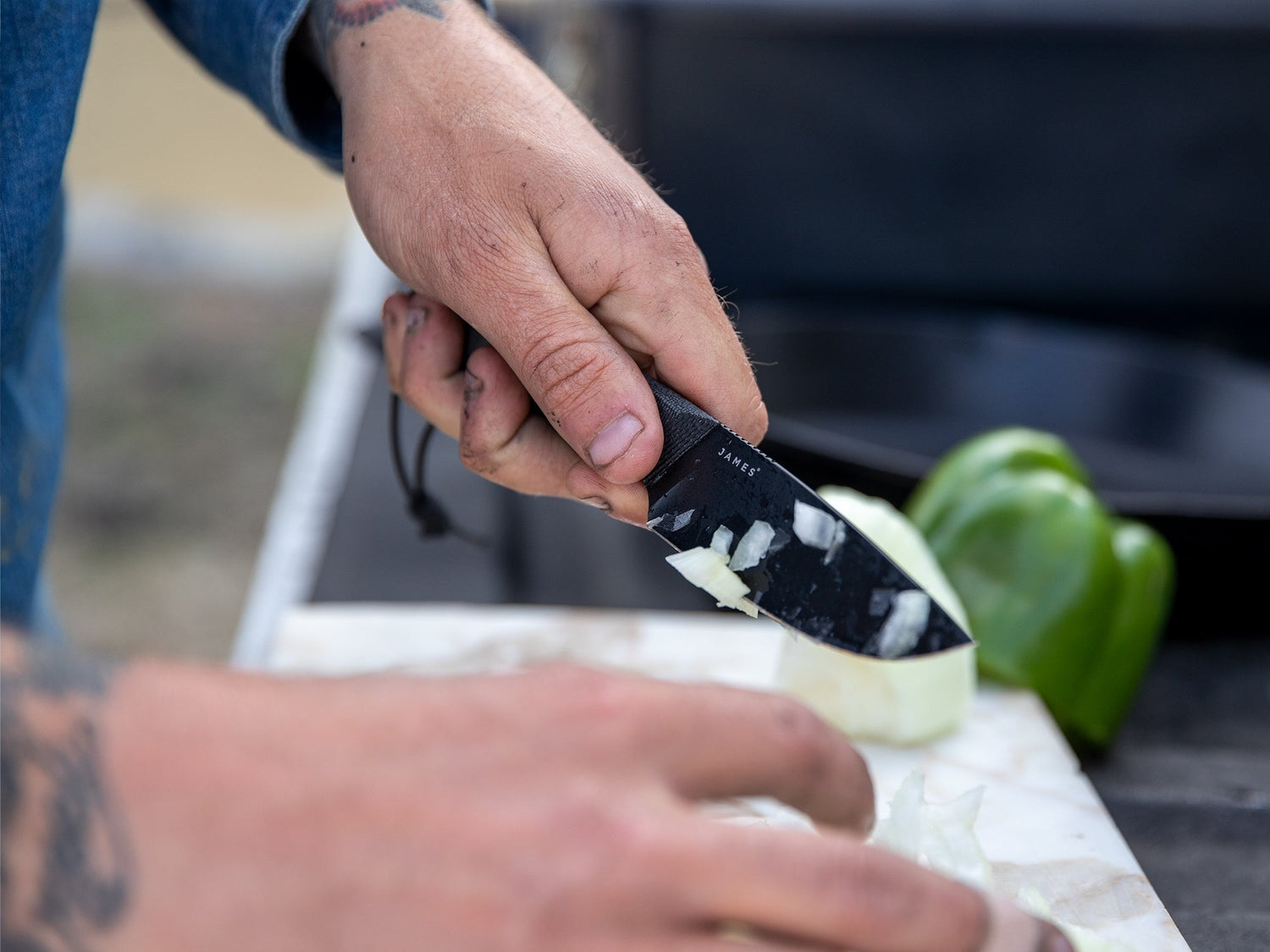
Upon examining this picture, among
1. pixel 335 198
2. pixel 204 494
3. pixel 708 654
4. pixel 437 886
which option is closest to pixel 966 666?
pixel 708 654

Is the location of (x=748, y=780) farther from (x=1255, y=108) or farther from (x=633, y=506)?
(x=1255, y=108)

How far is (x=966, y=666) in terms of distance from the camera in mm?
990

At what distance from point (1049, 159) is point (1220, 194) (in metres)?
0.30

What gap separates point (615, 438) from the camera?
0.78 m

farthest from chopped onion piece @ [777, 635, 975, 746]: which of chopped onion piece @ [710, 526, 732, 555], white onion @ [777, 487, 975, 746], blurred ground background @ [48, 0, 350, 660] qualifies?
blurred ground background @ [48, 0, 350, 660]

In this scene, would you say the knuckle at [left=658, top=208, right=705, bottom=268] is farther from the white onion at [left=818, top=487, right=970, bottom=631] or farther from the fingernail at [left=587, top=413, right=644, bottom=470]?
the white onion at [left=818, top=487, right=970, bottom=631]

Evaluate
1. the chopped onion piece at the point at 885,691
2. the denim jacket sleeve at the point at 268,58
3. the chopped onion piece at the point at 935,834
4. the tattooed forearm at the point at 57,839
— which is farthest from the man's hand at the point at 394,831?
the denim jacket sleeve at the point at 268,58

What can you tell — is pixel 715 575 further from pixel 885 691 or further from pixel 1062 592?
pixel 1062 592

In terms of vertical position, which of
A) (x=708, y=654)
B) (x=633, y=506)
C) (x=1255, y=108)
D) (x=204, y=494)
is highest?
(x=1255, y=108)

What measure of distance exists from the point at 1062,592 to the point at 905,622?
389mm

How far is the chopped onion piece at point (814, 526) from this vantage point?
0.76m

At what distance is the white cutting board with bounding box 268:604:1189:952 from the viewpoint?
82cm

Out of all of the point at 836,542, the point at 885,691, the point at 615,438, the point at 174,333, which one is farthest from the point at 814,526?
the point at 174,333

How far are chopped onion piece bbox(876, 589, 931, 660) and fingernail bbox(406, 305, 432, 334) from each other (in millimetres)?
419
